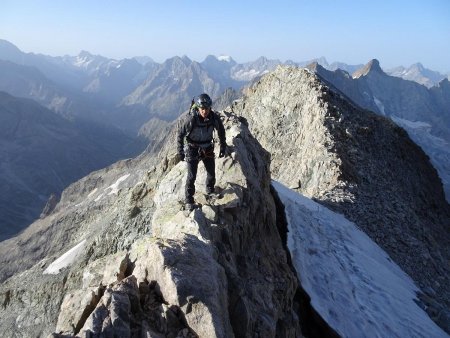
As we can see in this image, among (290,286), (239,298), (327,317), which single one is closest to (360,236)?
(327,317)

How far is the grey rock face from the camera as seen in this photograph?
1016 cm

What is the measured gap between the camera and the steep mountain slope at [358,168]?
1261 inches

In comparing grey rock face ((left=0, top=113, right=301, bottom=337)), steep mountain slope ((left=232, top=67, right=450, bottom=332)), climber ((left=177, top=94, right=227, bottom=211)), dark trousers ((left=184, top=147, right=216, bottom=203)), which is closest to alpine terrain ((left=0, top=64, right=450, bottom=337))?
grey rock face ((left=0, top=113, right=301, bottom=337))

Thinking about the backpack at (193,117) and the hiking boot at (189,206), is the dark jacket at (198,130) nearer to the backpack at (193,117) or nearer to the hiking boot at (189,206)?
the backpack at (193,117)

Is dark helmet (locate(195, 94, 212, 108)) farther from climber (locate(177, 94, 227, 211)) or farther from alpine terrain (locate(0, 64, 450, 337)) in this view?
alpine terrain (locate(0, 64, 450, 337))

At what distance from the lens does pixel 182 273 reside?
1066 centimetres

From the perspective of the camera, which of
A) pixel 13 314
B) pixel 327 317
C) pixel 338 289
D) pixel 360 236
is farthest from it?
pixel 360 236

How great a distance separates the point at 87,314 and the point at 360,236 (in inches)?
883

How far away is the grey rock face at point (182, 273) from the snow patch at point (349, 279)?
13.2ft

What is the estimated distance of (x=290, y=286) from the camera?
15594 millimetres

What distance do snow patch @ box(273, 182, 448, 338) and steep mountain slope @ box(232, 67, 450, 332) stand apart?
2535mm

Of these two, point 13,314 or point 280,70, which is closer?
point 13,314

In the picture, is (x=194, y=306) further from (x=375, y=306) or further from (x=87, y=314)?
(x=375, y=306)

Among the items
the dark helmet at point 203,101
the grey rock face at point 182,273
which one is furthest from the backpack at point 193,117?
the grey rock face at point 182,273
